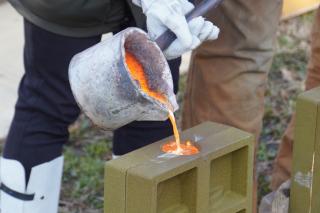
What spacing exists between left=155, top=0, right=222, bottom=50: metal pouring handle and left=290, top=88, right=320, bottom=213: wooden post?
30cm

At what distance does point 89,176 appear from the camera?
9.91ft

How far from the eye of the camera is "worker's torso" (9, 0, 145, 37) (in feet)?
6.51

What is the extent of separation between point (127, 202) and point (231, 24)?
3.05ft

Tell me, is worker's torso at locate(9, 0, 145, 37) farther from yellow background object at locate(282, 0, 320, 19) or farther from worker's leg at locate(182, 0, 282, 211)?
yellow background object at locate(282, 0, 320, 19)

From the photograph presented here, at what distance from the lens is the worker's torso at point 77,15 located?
78.1 inches

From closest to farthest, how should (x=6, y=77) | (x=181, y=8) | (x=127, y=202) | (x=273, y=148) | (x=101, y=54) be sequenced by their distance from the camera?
(x=127, y=202) < (x=101, y=54) < (x=181, y=8) < (x=273, y=148) < (x=6, y=77)

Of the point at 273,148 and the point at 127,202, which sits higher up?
the point at 127,202

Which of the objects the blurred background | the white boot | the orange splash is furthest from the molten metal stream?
the blurred background

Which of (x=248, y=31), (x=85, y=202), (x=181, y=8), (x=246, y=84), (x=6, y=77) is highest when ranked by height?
(x=181, y=8)

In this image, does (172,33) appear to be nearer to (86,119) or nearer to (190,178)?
(190,178)

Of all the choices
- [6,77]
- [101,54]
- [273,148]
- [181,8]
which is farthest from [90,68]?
[6,77]

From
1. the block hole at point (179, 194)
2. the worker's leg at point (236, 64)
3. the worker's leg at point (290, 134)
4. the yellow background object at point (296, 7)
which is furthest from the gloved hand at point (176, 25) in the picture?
the yellow background object at point (296, 7)

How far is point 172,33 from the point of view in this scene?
68.4 inches

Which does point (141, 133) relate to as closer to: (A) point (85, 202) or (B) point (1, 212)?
(B) point (1, 212)
